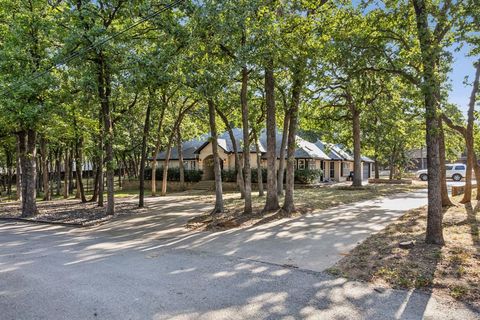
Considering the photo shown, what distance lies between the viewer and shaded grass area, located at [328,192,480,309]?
5.21m

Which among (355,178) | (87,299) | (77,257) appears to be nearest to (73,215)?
(77,257)

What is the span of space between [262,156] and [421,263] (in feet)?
81.2

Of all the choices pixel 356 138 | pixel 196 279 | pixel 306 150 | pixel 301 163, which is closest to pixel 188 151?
pixel 301 163

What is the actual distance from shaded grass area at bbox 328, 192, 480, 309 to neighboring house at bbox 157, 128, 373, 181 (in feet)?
68.2

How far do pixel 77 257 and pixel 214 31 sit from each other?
303 inches

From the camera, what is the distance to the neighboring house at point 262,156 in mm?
30906

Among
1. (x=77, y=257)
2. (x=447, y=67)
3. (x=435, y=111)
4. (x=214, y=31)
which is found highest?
(x=214, y=31)

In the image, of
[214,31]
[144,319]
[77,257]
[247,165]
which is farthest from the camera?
[247,165]

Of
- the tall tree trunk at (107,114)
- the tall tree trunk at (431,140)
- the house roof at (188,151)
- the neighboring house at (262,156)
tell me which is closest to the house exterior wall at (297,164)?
the neighboring house at (262,156)

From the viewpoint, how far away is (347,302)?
15.5ft

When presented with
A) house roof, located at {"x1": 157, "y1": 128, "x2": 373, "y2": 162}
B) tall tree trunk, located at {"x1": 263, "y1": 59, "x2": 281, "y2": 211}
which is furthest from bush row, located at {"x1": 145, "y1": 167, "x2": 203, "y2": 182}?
tall tree trunk, located at {"x1": 263, "y1": 59, "x2": 281, "y2": 211}

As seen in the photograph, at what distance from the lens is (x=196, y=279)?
5.84 m

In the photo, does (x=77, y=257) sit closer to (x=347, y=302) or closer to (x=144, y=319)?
(x=144, y=319)

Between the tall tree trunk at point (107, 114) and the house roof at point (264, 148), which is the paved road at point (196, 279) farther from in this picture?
the house roof at point (264, 148)
